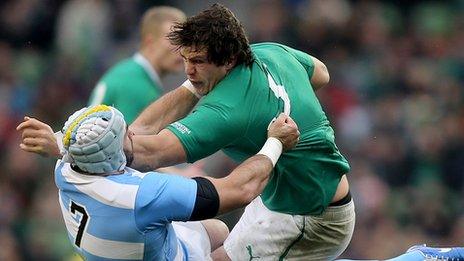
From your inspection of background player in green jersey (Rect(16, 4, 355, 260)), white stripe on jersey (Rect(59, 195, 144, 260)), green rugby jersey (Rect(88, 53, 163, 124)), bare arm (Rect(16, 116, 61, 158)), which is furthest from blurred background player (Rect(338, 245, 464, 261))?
green rugby jersey (Rect(88, 53, 163, 124))

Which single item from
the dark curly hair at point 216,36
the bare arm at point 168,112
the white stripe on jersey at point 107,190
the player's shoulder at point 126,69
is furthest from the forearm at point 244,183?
the player's shoulder at point 126,69

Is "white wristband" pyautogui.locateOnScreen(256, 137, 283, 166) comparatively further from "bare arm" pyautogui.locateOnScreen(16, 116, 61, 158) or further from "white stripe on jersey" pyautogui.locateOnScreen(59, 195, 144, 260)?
"bare arm" pyautogui.locateOnScreen(16, 116, 61, 158)

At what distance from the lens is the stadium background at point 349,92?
11805 millimetres

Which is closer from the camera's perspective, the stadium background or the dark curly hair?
the dark curly hair

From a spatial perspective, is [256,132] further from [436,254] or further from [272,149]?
[436,254]

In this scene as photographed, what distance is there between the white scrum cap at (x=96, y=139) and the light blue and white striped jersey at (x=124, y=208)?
0.29 feet

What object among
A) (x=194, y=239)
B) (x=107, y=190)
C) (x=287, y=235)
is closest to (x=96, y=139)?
(x=107, y=190)

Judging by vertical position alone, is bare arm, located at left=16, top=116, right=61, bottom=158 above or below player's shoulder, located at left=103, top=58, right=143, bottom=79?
above

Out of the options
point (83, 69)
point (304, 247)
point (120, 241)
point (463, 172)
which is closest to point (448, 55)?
point (463, 172)

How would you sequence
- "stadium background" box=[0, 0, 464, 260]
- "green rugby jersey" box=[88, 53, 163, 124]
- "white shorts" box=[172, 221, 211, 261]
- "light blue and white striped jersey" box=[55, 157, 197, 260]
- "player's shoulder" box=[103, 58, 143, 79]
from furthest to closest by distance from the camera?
"stadium background" box=[0, 0, 464, 260] < "player's shoulder" box=[103, 58, 143, 79] < "green rugby jersey" box=[88, 53, 163, 124] < "white shorts" box=[172, 221, 211, 261] < "light blue and white striped jersey" box=[55, 157, 197, 260]

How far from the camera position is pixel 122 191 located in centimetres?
614

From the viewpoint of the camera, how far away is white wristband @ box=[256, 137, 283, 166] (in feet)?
20.7

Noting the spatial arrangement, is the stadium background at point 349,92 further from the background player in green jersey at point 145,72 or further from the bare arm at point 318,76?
the bare arm at point 318,76

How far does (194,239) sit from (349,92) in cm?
595
